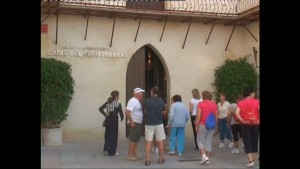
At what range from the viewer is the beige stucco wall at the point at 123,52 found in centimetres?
1306

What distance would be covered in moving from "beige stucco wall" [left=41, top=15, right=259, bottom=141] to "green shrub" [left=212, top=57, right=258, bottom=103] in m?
0.41

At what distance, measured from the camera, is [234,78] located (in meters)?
14.3

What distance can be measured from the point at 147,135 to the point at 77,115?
4621 millimetres

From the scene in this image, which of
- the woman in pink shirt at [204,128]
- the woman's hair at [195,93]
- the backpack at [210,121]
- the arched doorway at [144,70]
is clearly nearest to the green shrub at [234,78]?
the arched doorway at [144,70]

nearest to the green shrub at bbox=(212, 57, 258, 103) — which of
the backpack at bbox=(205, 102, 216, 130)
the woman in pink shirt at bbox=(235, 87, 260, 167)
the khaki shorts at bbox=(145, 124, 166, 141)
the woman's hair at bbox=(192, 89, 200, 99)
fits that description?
the woman's hair at bbox=(192, 89, 200, 99)

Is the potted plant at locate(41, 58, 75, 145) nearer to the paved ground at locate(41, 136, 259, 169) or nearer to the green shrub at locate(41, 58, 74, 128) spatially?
the green shrub at locate(41, 58, 74, 128)

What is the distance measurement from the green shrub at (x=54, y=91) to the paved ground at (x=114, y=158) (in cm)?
90

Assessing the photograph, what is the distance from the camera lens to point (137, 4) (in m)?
14.1

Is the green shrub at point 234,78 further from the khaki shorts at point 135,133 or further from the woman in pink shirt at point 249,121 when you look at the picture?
the khaki shorts at point 135,133

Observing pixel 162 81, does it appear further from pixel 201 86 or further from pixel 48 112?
pixel 48 112

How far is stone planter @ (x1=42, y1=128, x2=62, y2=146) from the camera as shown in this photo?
11.8 metres

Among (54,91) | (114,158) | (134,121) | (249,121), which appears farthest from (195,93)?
(54,91)
